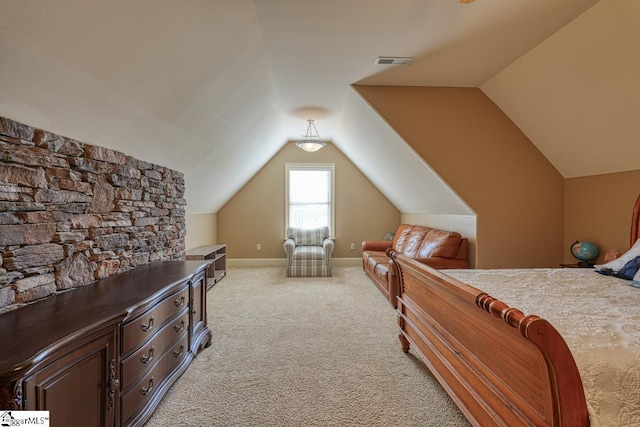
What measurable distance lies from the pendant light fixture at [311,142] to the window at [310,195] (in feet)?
2.52

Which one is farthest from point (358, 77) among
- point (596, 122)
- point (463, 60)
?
point (596, 122)

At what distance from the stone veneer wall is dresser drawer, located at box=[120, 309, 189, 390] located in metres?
0.62

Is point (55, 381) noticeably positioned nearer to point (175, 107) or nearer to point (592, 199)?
point (175, 107)

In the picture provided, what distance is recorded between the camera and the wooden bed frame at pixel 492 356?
105cm

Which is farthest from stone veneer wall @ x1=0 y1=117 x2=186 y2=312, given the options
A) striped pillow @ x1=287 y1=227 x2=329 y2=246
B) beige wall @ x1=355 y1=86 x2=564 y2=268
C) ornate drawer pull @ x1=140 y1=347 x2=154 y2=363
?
striped pillow @ x1=287 y1=227 x2=329 y2=246

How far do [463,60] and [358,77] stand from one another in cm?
111

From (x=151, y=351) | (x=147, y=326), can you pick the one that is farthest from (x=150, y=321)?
(x=151, y=351)

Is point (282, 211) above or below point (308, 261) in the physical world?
above

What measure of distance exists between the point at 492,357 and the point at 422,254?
9.56 ft

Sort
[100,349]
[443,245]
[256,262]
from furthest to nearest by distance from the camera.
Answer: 1. [256,262]
2. [443,245]
3. [100,349]

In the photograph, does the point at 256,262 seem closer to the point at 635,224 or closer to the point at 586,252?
the point at 586,252

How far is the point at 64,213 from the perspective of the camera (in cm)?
189

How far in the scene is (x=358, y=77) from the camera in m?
3.52

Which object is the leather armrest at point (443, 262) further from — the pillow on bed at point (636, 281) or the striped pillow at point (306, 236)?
the striped pillow at point (306, 236)
